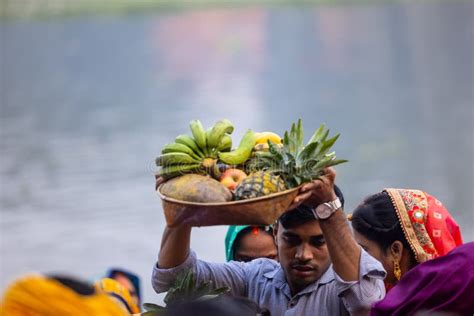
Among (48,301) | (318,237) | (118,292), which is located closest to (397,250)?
(318,237)

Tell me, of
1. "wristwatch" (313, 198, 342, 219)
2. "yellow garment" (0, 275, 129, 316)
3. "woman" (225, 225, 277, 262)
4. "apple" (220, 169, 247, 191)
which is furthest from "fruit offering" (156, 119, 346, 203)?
"woman" (225, 225, 277, 262)

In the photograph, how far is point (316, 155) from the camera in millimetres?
3525

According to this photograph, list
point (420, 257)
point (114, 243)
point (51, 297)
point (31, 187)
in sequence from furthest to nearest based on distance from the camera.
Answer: point (31, 187) < point (114, 243) < point (420, 257) < point (51, 297)

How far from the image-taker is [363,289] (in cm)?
359

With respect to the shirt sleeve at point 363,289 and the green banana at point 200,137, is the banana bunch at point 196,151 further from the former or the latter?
the shirt sleeve at point 363,289

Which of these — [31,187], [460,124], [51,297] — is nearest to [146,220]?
[31,187]

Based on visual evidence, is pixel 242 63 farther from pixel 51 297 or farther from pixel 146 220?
pixel 51 297

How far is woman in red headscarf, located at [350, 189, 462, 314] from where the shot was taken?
3.97 metres

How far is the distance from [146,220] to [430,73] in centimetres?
1034

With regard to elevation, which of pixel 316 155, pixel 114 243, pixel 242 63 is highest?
pixel 242 63

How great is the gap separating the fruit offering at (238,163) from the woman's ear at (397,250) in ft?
2.09

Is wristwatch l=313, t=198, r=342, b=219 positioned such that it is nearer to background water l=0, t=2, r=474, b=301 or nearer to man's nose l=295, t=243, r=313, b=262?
man's nose l=295, t=243, r=313, b=262

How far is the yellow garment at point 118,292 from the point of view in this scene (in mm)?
5344

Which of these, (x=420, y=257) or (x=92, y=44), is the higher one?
(x=92, y=44)
